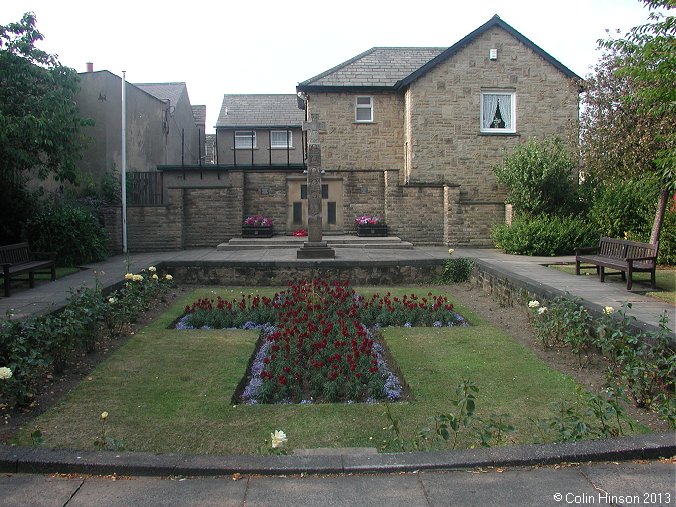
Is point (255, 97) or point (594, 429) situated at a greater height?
point (255, 97)

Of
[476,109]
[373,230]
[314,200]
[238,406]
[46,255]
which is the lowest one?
[238,406]

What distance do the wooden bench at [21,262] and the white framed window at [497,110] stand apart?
15.2 metres

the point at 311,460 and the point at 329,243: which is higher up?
the point at 329,243

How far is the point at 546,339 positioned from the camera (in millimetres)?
7988

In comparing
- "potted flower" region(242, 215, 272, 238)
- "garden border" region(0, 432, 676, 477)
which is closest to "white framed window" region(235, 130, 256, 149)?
"potted flower" region(242, 215, 272, 238)

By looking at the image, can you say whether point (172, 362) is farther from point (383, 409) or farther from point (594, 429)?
point (594, 429)

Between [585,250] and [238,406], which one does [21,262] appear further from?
[585,250]

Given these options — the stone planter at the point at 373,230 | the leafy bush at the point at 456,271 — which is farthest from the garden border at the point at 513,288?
the stone planter at the point at 373,230

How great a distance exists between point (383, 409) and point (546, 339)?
3.11 metres

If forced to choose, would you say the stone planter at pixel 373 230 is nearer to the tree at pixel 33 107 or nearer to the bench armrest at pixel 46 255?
the tree at pixel 33 107

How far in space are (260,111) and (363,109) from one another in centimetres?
1371

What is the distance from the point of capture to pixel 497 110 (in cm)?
2242

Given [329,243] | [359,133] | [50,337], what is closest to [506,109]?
[359,133]

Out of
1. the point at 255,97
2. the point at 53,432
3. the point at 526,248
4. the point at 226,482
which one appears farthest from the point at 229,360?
the point at 255,97
